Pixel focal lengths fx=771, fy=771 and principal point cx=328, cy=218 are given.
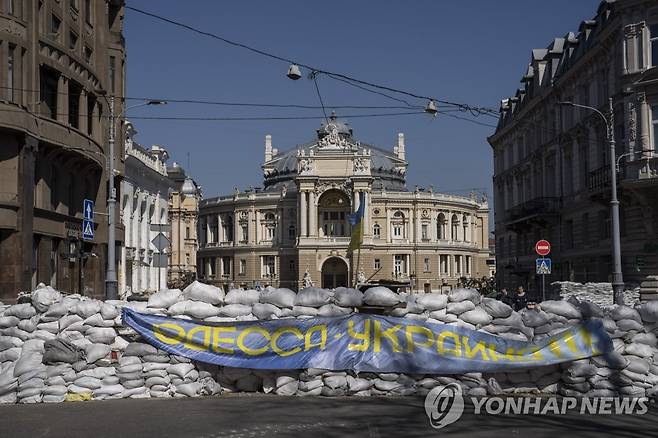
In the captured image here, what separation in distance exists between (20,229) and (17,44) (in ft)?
18.8

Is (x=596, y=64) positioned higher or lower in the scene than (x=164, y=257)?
higher

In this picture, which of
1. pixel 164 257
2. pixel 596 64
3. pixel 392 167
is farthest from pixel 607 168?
pixel 392 167

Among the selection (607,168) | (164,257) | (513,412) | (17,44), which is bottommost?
(513,412)

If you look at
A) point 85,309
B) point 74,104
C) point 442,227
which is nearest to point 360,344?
point 85,309

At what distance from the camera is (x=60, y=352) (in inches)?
486

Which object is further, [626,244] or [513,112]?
[513,112]

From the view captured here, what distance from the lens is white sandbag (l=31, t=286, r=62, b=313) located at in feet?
42.3

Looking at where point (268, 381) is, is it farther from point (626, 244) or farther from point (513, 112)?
point (513, 112)

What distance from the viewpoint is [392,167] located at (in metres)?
107

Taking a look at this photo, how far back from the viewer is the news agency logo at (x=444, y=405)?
1045cm

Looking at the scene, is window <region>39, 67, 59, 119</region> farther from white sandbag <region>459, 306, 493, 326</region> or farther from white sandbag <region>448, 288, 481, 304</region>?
white sandbag <region>459, 306, 493, 326</region>

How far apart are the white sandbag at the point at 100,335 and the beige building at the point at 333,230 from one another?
238 ft

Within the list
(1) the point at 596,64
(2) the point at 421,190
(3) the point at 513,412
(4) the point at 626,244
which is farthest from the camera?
(2) the point at 421,190

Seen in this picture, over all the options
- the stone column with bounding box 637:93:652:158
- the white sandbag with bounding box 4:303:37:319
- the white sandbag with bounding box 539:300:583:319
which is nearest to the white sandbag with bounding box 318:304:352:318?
the white sandbag with bounding box 539:300:583:319
